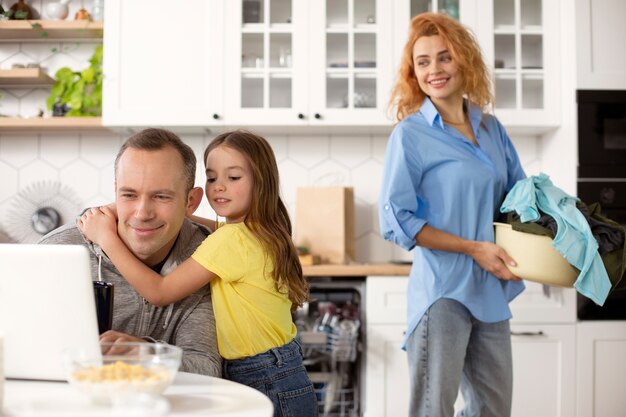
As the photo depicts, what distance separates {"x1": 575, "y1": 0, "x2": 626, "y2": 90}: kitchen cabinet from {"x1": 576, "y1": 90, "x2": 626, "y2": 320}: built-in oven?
0.05 meters

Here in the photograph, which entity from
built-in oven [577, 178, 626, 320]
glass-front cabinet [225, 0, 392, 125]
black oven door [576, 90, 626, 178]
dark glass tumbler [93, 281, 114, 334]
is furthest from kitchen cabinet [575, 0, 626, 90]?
dark glass tumbler [93, 281, 114, 334]

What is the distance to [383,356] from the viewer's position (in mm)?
2855

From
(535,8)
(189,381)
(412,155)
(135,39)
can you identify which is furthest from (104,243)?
(535,8)

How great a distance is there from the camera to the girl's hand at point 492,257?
77.5 inches

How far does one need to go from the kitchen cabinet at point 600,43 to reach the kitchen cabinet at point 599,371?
103 centimetres

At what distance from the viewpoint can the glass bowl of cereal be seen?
0.89 meters

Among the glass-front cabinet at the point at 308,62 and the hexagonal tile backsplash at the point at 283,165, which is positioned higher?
the glass-front cabinet at the point at 308,62

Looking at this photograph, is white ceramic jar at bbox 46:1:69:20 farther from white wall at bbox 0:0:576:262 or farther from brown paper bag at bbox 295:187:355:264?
brown paper bag at bbox 295:187:355:264

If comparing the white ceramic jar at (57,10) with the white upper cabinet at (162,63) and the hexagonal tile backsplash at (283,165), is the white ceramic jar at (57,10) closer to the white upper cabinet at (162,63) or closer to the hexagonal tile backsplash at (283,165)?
the white upper cabinet at (162,63)

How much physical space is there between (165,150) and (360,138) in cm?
214

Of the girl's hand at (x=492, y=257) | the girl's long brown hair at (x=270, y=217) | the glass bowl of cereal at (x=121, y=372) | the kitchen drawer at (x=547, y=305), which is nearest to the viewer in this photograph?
the glass bowl of cereal at (x=121, y=372)

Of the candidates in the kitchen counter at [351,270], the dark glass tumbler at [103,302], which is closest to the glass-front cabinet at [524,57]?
the kitchen counter at [351,270]

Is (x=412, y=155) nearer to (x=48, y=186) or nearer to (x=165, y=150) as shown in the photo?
(x=165, y=150)

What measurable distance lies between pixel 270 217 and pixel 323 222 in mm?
1538
